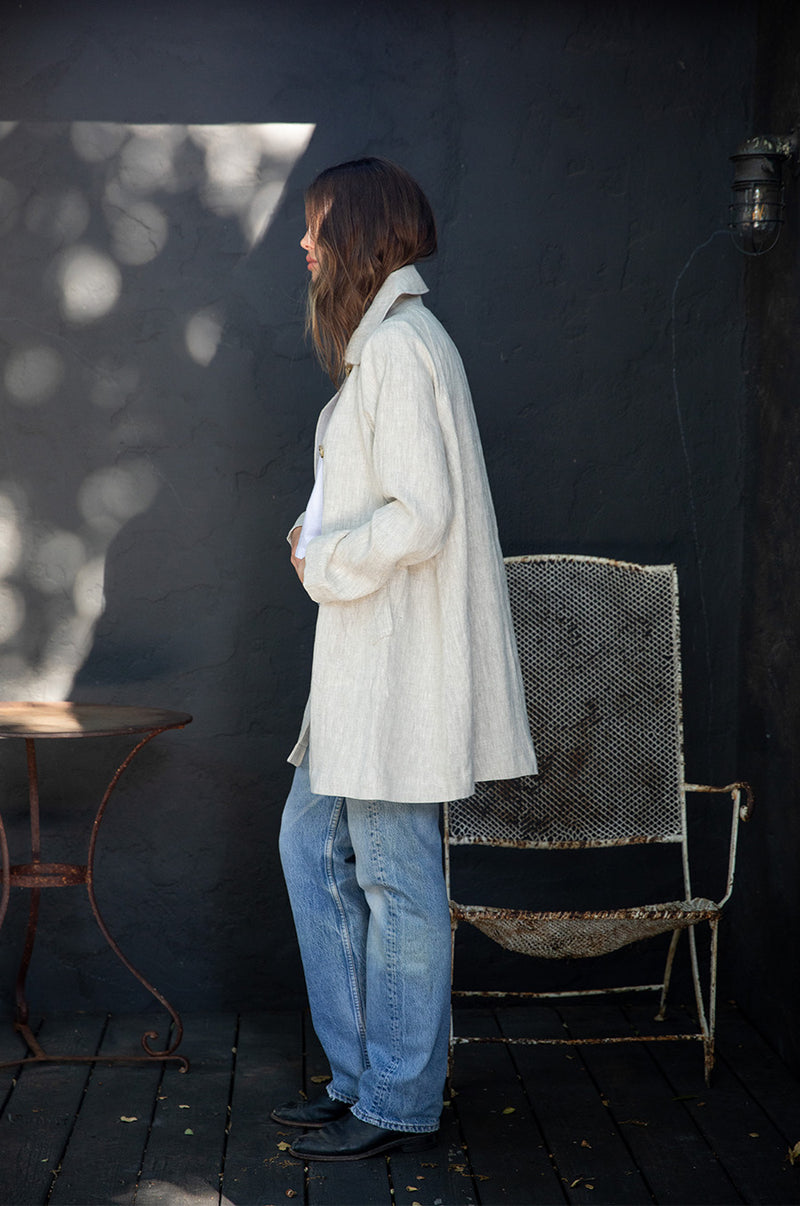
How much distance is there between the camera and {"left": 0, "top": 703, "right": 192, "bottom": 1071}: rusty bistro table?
295 centimetres

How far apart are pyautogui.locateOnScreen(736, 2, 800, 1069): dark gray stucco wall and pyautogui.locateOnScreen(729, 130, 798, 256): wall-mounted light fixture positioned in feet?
0.13

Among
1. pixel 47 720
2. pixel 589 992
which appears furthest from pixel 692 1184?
pixel 47 720

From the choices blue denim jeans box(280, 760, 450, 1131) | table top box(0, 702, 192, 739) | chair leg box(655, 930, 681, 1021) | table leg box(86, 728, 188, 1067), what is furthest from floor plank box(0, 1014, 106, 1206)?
chair leg box(655, 930, 681, 1021)

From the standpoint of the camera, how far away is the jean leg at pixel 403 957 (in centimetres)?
257

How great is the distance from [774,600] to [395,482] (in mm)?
1369

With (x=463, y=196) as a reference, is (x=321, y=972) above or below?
below

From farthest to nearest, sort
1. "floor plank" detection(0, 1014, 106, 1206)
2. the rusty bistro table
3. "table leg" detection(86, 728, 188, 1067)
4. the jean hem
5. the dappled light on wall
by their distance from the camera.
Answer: the dappled light on wall, "table leg" detection(86, 728, 188, 1067), the rusty bistro table, the jean hem, "floor plank" detection(0, 1014, 106, 1206)

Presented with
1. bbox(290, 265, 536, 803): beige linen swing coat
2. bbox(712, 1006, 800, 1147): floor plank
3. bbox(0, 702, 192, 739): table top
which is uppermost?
bbox(290, 265, 536, 803): beige linen swing coat

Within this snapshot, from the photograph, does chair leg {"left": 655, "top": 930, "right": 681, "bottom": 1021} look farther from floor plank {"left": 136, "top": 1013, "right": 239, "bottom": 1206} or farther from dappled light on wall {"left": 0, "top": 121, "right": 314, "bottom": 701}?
dappled light on wall {"left": 0, "top": 121, "right": 314, "bottom": 701}

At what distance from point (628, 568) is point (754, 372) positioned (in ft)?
2.20

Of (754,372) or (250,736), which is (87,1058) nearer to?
(250,736)

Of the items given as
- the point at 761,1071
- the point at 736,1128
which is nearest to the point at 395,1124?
the point at 736,1128

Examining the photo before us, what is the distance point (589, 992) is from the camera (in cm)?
323

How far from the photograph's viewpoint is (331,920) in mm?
2707
